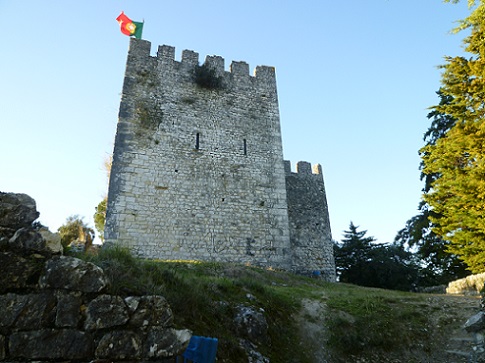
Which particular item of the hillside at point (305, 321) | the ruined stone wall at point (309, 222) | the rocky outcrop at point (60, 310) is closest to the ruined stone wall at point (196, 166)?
the ruined stone wall at point (309, 222)

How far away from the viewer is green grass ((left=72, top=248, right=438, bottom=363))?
15.6ft

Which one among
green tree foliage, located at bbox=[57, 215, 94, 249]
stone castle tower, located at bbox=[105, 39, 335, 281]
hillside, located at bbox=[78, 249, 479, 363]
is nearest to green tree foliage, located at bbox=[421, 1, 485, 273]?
hillside, located at bbox=[78, 249, 479, 363]

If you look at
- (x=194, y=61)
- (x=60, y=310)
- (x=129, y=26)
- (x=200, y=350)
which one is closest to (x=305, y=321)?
(x=200, y=350)

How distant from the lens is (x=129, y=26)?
50.8 feet

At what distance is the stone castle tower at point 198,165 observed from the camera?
11789 millimetres

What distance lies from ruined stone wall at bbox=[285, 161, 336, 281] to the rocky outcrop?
1334cm

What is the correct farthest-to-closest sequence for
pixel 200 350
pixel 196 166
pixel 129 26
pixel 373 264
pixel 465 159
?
pixel 373 264
pixel 129 26
pixel 196 166
pixel 465 159
pixel 200 350

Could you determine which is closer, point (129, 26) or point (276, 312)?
point (276, 312)

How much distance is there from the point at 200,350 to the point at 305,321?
3704 millimetres

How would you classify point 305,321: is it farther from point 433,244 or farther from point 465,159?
point 433,244

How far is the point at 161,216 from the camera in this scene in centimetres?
1189

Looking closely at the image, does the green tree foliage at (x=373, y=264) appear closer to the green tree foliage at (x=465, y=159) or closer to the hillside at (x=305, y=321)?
the green tree foliage at (x=465, y=159)

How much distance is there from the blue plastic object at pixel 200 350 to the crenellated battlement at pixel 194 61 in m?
12.9

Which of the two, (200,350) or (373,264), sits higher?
(373,264)
